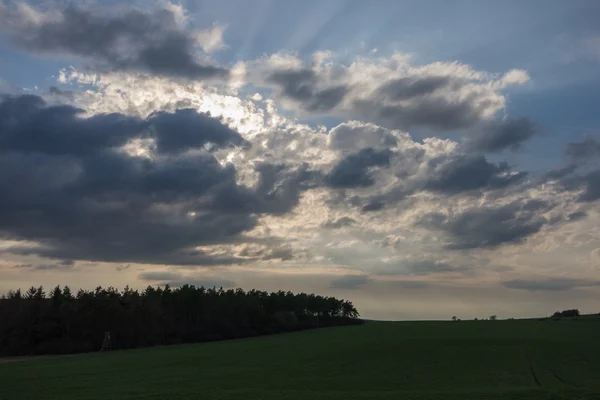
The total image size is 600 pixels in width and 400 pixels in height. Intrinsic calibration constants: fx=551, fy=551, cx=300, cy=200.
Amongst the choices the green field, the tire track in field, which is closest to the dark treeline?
the green field

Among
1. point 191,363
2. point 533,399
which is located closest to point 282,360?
point 191,363

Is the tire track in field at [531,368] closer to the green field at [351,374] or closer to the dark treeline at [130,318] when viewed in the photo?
the green field at [351,374]

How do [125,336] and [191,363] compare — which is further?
[125,336]

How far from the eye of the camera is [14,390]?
138 ft

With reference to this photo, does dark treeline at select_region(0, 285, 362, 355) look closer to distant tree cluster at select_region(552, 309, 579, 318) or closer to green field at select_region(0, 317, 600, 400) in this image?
green field at select_region(0, 317, 600, 400)

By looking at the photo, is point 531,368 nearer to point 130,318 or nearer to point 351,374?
point 351,374

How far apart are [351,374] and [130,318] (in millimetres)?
67038

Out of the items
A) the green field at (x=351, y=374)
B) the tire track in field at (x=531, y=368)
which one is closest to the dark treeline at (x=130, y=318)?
the green field at (x=351, y=374)

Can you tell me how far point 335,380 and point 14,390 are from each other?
981 inches

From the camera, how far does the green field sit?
1464 inches

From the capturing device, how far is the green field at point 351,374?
37.2m

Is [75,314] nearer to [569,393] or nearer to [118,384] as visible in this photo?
[118,384]

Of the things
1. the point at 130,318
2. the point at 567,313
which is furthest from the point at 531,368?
the point at 567,313

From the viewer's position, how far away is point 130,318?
345 feet
